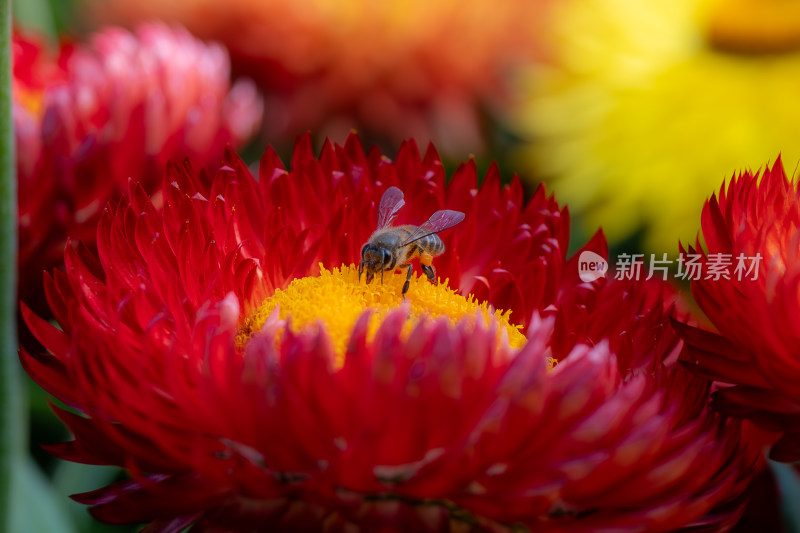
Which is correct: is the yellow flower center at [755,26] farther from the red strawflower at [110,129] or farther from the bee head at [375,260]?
the bee head at [375,260]

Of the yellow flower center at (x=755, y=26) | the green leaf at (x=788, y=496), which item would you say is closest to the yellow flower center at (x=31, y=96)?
the green leaf at (x=788, y=496)

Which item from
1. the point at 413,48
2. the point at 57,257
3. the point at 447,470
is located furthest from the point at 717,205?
the point at 413,48

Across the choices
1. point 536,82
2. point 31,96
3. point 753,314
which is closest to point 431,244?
point 753,314

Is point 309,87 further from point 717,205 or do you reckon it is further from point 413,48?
point 717,205

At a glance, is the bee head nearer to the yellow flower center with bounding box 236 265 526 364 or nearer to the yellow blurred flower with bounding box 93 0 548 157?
the yellow flower center with bounding box 236 265 526 364

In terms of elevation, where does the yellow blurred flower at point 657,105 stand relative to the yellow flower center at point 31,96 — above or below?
above

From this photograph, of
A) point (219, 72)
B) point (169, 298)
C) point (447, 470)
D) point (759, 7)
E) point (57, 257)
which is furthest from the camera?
point (759, 7)

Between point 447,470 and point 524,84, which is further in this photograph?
point 524,84
